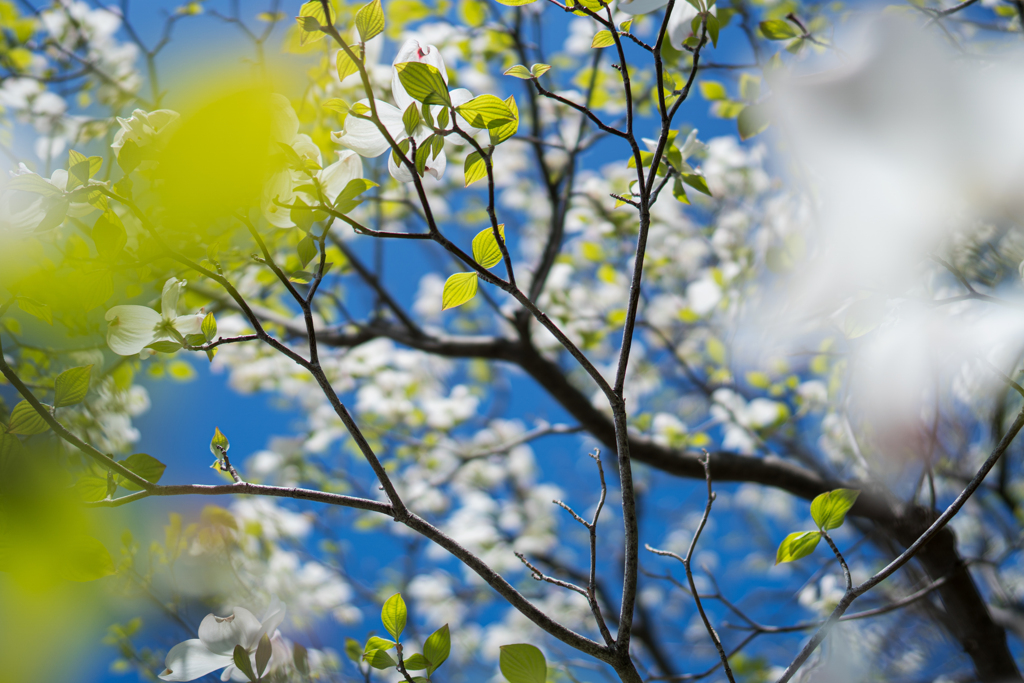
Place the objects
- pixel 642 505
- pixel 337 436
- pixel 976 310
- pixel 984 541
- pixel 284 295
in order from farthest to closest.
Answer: pixel 642 505 → pixel 337 436 → pixel 284 295 → pixel 984 541 → pixel 976 310

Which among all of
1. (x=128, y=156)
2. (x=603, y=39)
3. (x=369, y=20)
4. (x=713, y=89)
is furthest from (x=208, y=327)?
Answer: (x=713, y=89)

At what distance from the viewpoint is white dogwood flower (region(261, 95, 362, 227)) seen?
32cm

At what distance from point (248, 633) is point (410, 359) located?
1.58 meters

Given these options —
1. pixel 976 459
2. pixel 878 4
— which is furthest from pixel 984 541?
pixel 878 4

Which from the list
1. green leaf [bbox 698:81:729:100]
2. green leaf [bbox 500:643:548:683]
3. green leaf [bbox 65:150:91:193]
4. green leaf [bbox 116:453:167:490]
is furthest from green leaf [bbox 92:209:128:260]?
green leaf [bbox 698:81:729:100]

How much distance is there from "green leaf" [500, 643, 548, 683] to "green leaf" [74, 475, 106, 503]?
0.82 feet

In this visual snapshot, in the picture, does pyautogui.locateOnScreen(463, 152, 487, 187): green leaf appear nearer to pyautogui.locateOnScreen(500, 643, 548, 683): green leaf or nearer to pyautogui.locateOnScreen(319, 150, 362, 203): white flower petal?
pyautogui.locateOnScreen(319, 150, 362, 203): white flower petal

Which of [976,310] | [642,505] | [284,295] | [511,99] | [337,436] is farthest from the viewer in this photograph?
[642,505]

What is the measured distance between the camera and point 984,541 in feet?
3.59

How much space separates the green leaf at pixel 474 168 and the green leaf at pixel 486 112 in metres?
0.02

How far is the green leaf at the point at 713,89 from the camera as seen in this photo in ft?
3.07

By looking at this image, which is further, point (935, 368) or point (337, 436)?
point (337, 436)

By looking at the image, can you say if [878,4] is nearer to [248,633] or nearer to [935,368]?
[935,368]

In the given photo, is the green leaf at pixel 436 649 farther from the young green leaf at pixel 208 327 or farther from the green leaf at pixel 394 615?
the young green leaf at pixel 208 327
